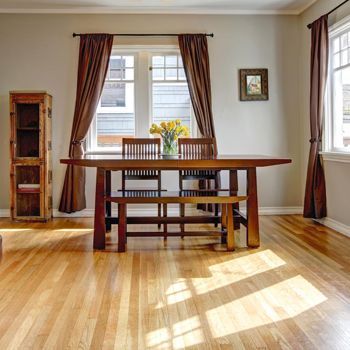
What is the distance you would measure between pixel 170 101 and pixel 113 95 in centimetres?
75

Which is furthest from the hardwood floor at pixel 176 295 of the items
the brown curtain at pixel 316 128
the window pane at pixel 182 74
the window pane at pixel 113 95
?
the window pane at pixel 182 74

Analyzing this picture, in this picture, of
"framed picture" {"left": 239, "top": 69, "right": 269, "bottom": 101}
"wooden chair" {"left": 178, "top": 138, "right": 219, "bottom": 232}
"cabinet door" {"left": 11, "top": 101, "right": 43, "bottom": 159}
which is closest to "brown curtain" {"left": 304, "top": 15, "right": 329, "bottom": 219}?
"framed picture" {"left": 239, "top": 69, "right": 269, "bottom": 101}

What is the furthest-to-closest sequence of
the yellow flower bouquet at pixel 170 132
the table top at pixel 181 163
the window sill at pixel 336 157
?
the window sill at pixel 336 157 < the yellow flower bouquet at pixel 170 132 < the table top at pixel 181 163

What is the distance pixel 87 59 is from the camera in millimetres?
5238

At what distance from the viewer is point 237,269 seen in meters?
3.10

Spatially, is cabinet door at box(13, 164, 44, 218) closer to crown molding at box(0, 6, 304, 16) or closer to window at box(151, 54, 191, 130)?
window at box(151, 54, 191, 130)

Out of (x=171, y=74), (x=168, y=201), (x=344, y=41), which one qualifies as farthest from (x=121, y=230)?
(x=344, y=41)

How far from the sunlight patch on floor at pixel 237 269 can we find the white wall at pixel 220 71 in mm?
2155

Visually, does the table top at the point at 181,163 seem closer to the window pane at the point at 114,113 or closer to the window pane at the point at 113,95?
the window pane at the point at 114,113

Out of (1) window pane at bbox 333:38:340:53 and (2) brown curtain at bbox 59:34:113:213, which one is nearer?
(1) window pane at bbox 333:38:340:53

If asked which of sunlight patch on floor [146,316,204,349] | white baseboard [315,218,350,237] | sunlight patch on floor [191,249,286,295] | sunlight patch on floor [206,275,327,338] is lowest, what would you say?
sunlight patch on floor [146,316,204,349]

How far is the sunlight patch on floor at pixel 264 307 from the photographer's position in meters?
2.13

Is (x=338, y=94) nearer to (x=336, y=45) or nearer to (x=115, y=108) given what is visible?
(x=336, y=45)

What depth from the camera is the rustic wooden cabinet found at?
507 centimetres
